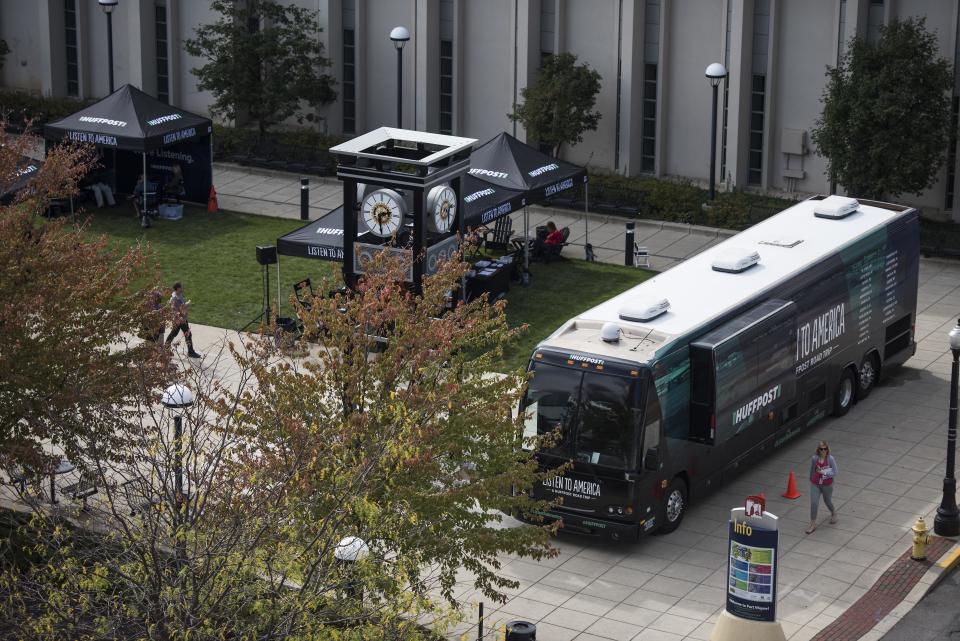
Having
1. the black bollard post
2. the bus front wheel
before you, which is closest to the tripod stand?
the black bollard post

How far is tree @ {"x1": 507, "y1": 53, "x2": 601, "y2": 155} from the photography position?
4203cm

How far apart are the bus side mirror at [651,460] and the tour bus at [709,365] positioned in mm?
14

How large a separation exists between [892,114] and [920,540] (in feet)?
54.0

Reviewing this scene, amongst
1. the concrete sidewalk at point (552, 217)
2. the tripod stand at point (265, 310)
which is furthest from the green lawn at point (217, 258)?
the concrete sidewalk at point (552, 217)

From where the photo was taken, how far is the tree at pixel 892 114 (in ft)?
122

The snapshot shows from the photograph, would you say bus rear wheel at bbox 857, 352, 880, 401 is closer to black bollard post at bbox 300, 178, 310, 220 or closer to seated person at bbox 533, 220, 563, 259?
seated person at bbox 533, 220, 563, 259

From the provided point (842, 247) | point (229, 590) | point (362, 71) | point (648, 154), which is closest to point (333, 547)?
point (229, 590)

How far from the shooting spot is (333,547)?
51.1 ft

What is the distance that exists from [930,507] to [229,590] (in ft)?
45.2

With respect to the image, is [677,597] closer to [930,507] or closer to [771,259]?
Result: [930,507]

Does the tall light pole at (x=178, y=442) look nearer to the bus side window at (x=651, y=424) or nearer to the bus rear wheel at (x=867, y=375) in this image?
the bus side window at (x=651, y=424)

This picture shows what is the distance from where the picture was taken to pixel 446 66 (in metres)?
46.3

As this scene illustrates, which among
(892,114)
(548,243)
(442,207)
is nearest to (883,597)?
(442,207)

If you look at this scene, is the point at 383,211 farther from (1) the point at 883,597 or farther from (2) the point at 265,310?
(1) the point at 883,597
